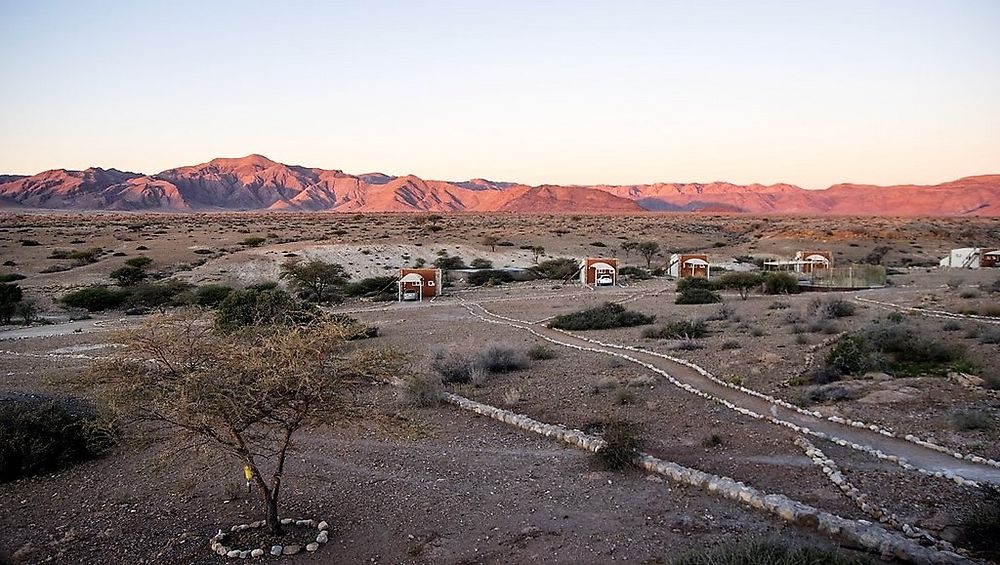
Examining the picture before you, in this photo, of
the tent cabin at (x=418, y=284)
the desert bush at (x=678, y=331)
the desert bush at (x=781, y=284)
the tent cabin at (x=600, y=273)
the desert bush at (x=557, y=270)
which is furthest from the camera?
the desert bush at (x=557, y=270)

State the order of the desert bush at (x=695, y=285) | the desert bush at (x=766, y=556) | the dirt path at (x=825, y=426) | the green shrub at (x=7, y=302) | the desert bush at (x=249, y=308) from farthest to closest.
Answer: the desert bush at (x=695, y=285) < the green shrub at (x=7, y=302) < the desert bush at (x=249, y=308) < the dirt path at (x=825, y=426) < the desert bush at (x=766, y=556)

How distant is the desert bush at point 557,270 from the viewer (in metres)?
46.4

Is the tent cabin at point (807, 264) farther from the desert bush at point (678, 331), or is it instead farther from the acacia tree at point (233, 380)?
the acacia tree at point (233, 380)

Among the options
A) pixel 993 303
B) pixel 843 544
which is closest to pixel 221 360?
pixel 843 544

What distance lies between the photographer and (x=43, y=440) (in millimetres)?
10719

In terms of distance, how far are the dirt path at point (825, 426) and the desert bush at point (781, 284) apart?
17.9 m

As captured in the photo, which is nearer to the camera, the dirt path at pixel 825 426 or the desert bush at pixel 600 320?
the dirt path at pixel 825 426

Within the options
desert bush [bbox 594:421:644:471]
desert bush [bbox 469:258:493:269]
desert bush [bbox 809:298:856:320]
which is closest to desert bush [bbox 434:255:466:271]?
desert bush [bbox 469:258:493:269]

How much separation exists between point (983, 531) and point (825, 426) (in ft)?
13.9

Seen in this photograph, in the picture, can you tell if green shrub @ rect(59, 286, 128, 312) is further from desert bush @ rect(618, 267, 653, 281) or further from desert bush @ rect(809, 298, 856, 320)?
desert bush @ rect(809, 298, 856, 320)

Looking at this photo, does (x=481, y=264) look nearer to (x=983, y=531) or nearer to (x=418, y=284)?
(x=418, y=284)

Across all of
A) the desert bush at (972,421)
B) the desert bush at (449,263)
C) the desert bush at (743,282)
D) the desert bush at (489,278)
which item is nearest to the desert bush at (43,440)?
the desert bush at (972,421)

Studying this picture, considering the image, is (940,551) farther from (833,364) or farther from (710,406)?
(833,364)

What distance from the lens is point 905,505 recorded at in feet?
26.7
